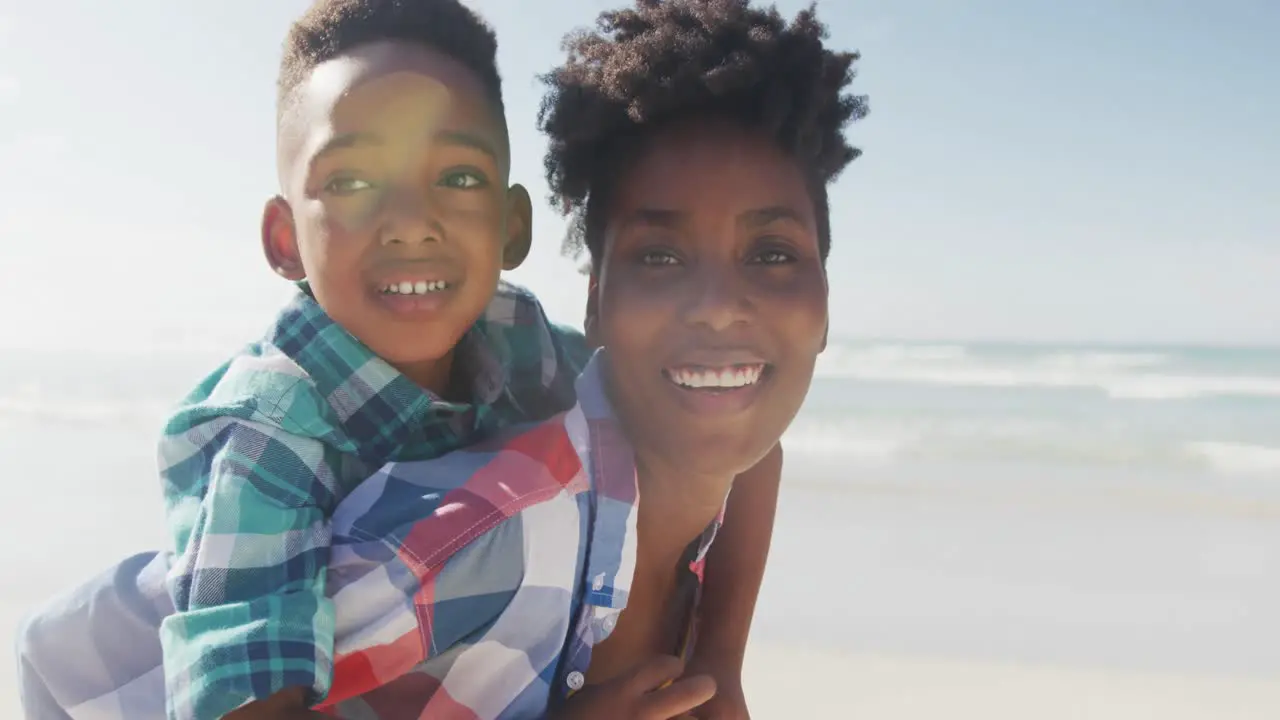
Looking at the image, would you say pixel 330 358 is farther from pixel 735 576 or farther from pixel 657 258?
pixel 735 576

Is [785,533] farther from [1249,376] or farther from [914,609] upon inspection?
[1249,376]

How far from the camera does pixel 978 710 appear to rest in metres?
4.11

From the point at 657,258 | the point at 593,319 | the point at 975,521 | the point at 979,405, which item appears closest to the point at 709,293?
the point at 657,258

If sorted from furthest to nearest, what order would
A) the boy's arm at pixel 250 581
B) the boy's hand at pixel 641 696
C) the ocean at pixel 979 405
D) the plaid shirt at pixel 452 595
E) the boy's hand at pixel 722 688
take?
the ocean at pixel 979 405, the boy's hand at pixel 722 688, the boy's hand at pixel 641 696, the plaid shirt at pixel 452 595, the boy's arm at pixel 250 581

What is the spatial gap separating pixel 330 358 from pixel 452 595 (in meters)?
0.46

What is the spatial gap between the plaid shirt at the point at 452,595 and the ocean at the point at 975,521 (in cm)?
322

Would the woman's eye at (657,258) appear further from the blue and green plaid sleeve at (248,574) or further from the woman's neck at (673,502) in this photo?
the blue and green plaid sleeve at (248,574)

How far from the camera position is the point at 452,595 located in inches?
56.1

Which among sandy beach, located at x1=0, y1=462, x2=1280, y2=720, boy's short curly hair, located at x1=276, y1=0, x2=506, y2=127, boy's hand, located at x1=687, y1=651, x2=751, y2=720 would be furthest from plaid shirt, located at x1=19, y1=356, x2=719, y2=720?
sandy beach, located at x1=0, y1=462, x2=1280, y2=720

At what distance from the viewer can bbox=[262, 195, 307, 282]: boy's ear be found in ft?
5.90

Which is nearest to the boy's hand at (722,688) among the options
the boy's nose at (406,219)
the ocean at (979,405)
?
the boy's nose at (406,219)

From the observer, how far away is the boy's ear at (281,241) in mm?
1799

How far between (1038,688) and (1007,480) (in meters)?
5.15

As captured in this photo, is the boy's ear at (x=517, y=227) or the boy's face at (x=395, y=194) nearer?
the boy's face at (x=395, y=194)
